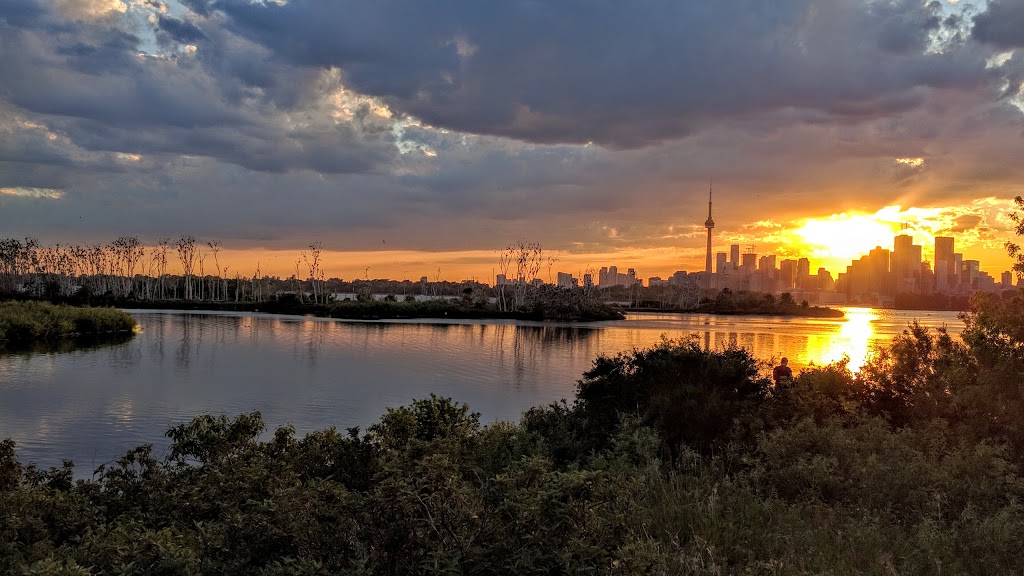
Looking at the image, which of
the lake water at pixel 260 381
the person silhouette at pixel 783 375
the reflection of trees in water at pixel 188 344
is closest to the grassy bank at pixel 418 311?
the reflection of trees in water at pixel 188 344

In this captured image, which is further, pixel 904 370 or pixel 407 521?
pixel 904 370

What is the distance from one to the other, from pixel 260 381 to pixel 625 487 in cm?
2507

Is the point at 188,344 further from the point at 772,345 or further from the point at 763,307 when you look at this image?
the point at 763,307

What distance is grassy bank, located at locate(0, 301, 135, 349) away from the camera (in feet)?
140

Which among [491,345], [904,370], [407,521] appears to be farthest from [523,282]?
[407,521]

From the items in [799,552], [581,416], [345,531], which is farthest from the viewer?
[581,416]

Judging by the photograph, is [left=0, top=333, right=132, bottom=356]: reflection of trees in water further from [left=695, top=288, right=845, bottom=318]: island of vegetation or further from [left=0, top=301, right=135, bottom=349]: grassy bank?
[left=695, top=288, right=845, bottom=318]: island of vegetation

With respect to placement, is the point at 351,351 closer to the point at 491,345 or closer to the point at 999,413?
the point at 491,345

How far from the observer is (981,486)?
820cm

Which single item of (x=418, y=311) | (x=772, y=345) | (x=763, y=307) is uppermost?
(x=763, y=307)

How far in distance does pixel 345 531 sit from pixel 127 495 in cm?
468

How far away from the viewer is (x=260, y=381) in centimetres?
2823

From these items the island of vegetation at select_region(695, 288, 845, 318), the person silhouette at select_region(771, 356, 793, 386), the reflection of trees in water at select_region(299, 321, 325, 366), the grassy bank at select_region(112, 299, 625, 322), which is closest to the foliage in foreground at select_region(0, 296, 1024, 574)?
the person silhouette at select_region(771, 356, 793, 386)

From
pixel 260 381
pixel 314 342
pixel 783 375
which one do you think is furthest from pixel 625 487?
pixel 314 342
